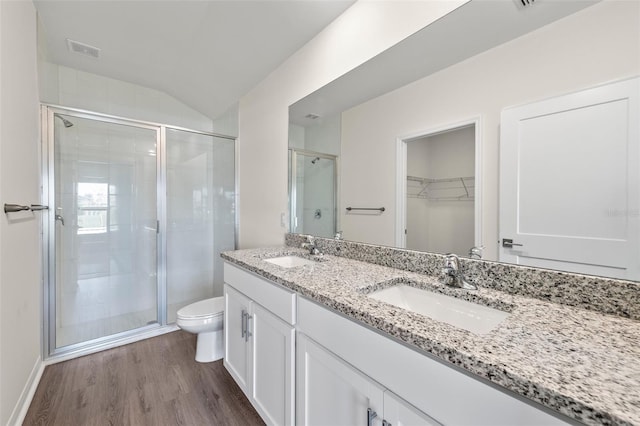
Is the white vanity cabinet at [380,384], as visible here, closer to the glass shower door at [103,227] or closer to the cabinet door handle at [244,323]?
the cabinet door handle at [244,323]

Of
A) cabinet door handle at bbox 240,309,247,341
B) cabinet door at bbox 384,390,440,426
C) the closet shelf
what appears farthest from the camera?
cabinet door handle at bbox 240,309,247,341

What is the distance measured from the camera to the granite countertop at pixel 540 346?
0.45 m

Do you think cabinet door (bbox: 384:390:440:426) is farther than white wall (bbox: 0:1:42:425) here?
No

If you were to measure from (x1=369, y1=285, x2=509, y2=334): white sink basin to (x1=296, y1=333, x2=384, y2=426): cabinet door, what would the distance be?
12.1 inches

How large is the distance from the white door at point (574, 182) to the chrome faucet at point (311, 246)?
1.05 m

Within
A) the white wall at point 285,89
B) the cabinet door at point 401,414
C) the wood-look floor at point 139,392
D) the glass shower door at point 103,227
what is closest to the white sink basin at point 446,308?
the cabinet door at point 401,414

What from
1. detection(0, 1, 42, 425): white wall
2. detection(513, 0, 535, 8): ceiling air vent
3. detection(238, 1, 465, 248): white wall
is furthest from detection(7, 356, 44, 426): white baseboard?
detection(513, 0, 535, 8): ceiling air vent

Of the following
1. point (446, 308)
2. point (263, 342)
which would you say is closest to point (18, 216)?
point (263, 342)

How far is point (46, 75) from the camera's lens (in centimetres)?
215

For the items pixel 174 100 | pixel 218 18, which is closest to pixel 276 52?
pixel 218 18

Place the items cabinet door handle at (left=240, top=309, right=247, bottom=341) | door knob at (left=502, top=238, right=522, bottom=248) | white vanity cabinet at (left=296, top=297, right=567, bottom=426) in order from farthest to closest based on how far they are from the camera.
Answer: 1. cabinet door handle at (left=240, top=309, right=247, bottom=341)
2. door knob at (left=502, top=238, right=522, bottom=248)
3. white vanity cabinet at (left=296, top=297, right=567, bottom=426)

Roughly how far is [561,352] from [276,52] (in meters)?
2.32

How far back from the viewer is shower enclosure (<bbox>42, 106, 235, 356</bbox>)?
2.21m

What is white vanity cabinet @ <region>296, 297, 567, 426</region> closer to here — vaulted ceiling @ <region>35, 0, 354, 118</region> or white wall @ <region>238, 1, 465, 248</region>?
white wall @ <region>238, 1, 465, 248</region>
